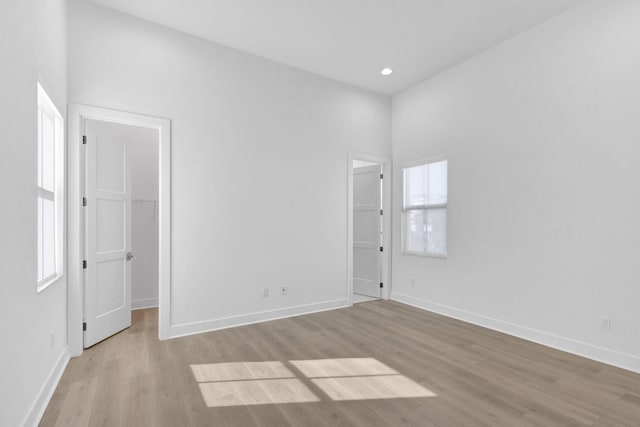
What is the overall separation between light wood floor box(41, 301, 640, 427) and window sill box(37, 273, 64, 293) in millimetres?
811

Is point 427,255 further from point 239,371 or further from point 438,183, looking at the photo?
point 239,371

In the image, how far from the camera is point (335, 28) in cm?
361

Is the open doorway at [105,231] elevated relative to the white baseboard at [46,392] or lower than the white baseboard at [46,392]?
elevated

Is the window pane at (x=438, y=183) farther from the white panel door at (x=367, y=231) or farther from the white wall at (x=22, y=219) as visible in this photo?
the white wall at (x=22, y=219)

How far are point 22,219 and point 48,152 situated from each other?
4.33 feet

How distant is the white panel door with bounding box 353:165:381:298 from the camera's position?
5.48 meters

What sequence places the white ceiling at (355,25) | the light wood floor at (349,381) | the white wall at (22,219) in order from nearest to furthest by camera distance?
the white wall at (22,219), the light wood floor at (349,381), the white ceiling at (355,25)

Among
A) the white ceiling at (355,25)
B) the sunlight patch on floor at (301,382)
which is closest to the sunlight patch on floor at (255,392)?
the sunlight patch on floor at (301,382)

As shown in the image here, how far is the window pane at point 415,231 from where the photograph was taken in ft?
16.1

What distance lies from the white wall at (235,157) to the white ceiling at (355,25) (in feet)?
0.89

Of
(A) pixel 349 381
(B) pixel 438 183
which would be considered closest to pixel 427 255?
(B) pixel 438 183

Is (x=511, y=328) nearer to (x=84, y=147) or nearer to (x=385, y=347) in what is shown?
(x=385, y=347)

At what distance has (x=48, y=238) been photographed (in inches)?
108

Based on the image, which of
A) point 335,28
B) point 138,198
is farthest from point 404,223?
point 138,198
